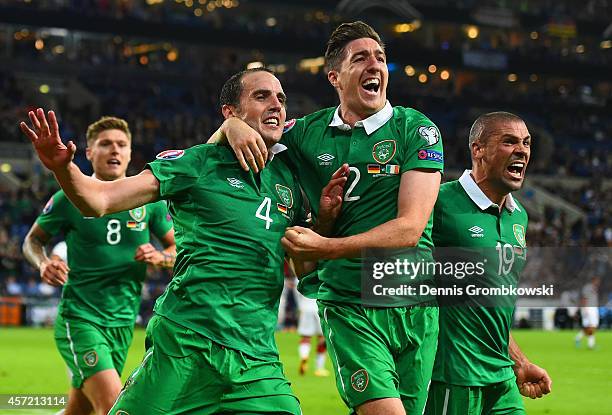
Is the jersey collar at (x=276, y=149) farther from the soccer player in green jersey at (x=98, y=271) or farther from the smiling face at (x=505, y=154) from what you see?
the soccer player in green jersey at (x=98, y=271)

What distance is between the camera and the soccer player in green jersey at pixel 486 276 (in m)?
5.70

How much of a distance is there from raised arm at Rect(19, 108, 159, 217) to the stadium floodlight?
45.7 m

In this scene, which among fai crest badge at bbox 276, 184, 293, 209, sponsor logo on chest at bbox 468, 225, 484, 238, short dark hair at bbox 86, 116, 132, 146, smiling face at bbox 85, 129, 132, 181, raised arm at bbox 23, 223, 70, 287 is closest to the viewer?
fai crest badge at bbox 276, 184, 293, 209

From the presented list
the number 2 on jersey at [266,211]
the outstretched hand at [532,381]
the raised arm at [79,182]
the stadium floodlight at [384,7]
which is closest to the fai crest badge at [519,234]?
the outstretched hand at [532,381]

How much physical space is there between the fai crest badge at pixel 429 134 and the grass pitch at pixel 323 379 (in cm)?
726

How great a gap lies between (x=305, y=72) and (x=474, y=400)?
47464 mm

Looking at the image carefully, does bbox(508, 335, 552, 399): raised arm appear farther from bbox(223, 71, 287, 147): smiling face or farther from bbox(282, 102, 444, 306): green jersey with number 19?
bbox(223, 71, 287, 147): smiling face

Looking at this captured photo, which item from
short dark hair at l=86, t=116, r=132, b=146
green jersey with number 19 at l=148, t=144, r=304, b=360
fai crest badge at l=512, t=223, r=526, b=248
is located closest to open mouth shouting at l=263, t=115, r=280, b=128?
green jersey with number 19 at l=148, t=144, r=304, b=360

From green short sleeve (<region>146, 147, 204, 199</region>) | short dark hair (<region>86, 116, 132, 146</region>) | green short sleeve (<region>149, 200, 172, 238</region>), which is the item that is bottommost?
green short sleeve (<region>149, 200, 172, 238</region>)

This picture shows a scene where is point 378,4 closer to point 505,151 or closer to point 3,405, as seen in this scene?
point 3,405

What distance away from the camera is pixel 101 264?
852 cm

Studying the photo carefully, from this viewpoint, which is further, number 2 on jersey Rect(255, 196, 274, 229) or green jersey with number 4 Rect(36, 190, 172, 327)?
green jersey with number 4 Rect(36, 190, 172, 327)

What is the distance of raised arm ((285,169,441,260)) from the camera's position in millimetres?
4781

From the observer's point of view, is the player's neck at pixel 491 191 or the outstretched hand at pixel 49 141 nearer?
the outstretched hand at pixel 49 141
